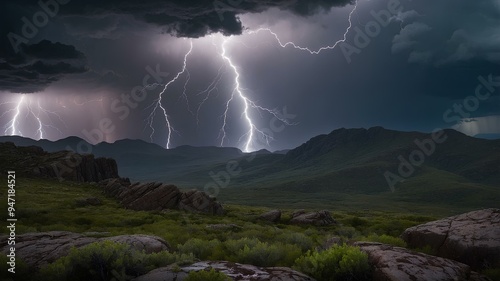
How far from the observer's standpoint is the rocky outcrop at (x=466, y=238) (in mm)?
10789

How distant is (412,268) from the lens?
8875 mm

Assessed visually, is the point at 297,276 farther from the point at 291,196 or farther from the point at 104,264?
the point at 291,196

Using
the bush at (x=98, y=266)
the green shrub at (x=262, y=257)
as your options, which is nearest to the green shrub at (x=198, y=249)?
the green shrub at (x=262, y=257)

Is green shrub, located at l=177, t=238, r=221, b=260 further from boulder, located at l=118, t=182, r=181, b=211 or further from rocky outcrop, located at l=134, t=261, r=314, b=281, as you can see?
boulder, located at l=118, t=182, r=181, b=211

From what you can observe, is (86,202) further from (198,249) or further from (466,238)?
(466,238)

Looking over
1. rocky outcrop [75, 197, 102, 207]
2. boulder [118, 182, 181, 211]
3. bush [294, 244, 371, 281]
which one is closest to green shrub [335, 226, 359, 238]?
bush [294, 244, 371, 281]

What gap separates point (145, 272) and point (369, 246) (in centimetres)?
754

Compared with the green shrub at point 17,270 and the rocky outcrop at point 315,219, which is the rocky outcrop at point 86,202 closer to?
the rocky outcrop at point 315,219

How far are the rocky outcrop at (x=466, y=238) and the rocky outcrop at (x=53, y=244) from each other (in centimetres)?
1074

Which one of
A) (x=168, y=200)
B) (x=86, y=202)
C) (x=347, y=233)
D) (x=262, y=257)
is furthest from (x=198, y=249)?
(x=86, y=202)

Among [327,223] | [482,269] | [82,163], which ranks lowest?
[327,223]

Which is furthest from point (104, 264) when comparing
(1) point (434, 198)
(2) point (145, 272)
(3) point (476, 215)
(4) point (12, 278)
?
(1) point (434, 198)

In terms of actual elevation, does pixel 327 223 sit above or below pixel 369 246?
below

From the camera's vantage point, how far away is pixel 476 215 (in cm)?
1394
